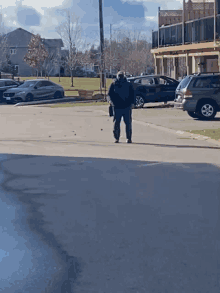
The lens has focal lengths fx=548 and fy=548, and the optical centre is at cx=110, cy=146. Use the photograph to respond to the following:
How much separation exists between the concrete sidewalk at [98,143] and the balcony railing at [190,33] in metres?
12.6

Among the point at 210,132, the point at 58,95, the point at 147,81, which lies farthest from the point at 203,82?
the point at 58,95

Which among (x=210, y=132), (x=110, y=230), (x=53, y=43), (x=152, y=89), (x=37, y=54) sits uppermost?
(x=53, y=43)

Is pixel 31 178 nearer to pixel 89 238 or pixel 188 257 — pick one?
pixel 89 238

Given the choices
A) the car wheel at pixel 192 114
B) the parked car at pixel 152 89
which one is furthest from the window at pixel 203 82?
the parked car at pixel 152 89

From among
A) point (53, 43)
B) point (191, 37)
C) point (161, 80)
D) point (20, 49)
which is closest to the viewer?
point (161, 80)

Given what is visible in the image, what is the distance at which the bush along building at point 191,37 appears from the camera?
3062cm

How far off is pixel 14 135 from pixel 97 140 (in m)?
2.92

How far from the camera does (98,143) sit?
46.6 ft

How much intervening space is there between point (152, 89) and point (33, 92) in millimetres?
11221

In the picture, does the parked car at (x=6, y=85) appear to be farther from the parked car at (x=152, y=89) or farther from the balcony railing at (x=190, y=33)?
the parked car at (x=152, y=89)

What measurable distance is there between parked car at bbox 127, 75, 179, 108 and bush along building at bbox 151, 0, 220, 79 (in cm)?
314

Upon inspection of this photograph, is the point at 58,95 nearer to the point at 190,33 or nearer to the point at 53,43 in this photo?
the point at 190,33

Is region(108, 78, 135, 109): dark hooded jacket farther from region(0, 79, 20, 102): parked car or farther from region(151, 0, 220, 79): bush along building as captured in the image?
region(0, 79, 20, 102): parked car

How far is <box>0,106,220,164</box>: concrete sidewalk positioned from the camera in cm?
1193
